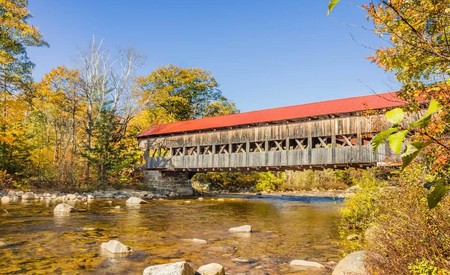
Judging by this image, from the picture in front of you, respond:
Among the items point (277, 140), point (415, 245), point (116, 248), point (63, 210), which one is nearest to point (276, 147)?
point (277, 140)

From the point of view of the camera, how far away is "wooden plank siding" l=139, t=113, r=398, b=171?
58.6 feet

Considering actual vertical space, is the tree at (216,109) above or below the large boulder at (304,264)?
above

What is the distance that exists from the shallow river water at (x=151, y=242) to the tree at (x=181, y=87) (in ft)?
93.1

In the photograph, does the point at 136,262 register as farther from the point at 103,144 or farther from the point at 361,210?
the point at 103,144

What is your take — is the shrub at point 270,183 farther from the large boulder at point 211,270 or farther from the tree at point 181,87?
the large boulder at point 211,270

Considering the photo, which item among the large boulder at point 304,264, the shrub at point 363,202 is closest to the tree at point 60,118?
the shrub at point 363,202

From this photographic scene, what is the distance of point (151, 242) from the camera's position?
8.22 meters

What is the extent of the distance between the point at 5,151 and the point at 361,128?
2254 centimetres

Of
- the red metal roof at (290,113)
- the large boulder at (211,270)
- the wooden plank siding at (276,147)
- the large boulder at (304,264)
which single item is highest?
the red metal roof at (290,113)

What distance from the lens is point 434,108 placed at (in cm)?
92

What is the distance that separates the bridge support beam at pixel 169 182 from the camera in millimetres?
27497

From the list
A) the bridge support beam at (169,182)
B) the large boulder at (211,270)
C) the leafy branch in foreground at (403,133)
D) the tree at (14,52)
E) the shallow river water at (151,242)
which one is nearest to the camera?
the leafy branch in foreground at (403,133)

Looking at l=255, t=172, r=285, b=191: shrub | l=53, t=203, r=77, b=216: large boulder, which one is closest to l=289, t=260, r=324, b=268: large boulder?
l=53, t=203, r=77, b=216: large boulder

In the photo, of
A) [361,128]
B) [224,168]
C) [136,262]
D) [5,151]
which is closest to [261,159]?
[224,168]
